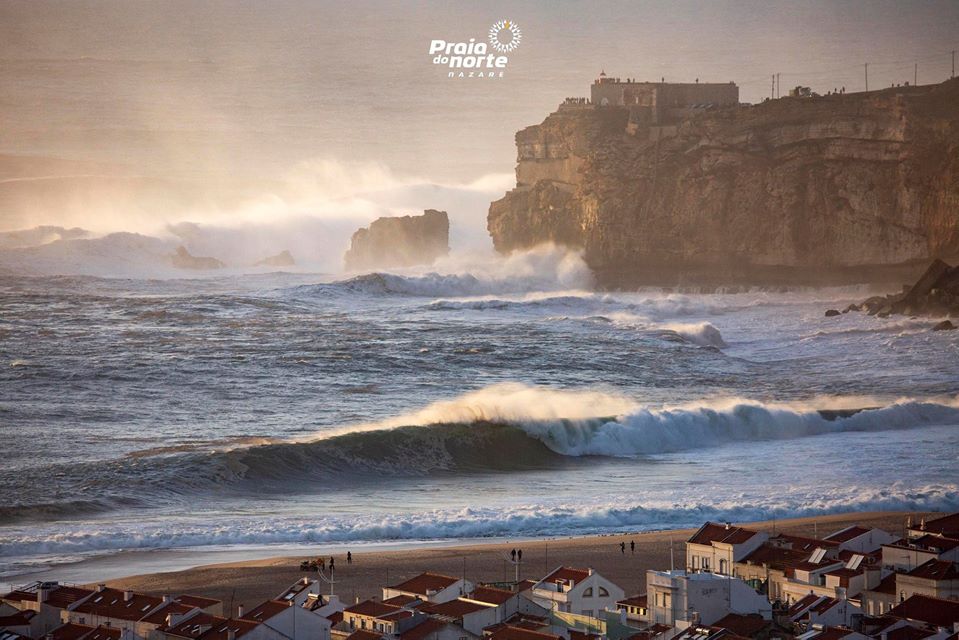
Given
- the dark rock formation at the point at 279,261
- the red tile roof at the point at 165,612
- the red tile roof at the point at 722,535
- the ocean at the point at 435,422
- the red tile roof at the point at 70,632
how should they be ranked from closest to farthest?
the red tile roof at the point at 70,632 → the red tile roof at the point at 165,612 → the red tile roof at the point at 722,535 → the ocean at the point at 435,422 → the dark rock formation at the point at 279,261

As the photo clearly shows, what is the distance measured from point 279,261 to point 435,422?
61.8m

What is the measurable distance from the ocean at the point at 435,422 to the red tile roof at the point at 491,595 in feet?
22.3

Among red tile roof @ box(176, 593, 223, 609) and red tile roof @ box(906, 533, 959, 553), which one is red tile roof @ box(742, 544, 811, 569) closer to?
red tile roof @ box(906, 533, 959, 553)

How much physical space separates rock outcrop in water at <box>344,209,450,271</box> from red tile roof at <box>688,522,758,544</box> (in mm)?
69223

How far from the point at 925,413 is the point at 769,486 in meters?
10.2

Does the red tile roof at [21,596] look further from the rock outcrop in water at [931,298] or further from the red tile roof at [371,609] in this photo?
the rock outcrop in water at [931,298]

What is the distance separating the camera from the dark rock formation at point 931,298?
5425cm

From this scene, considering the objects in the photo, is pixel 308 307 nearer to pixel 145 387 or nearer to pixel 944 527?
pixel 145 387

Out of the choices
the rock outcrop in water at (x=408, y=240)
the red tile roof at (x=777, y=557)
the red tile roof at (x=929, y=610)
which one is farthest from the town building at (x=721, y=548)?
the rock outcrop in water at (x=408, y=240)

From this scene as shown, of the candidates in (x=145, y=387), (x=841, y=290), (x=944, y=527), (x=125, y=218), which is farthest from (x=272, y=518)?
(x=125, y=218)

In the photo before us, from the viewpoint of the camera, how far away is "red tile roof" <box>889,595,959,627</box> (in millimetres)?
14883

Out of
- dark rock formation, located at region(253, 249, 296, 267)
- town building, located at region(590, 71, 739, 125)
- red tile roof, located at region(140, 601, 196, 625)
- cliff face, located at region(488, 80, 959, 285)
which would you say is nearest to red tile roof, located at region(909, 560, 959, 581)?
red tile roof, located at region(140, 601, 196, 625)

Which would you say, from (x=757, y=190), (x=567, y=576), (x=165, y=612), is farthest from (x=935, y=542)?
(x=757, y=190)

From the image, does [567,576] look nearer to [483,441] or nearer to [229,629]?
[229,629]
